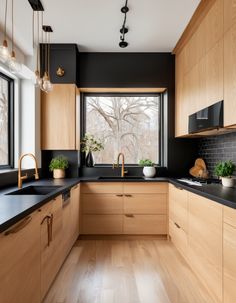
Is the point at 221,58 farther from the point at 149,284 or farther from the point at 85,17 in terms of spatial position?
the point at 149,284

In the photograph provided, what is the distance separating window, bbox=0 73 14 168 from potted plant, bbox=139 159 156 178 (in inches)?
74.3

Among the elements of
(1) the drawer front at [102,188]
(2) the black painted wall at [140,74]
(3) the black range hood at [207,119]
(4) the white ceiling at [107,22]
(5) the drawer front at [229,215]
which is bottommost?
(1) the drawer front at [102,188]

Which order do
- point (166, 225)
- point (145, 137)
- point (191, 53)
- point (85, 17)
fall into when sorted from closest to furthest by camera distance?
point (85, 17) < point (191, 53) < point (166, 225) < point (145, 137)


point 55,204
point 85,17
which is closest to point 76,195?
point 55,204

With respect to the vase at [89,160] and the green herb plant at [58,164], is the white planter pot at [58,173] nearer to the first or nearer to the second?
the green herb plant at [58,164]

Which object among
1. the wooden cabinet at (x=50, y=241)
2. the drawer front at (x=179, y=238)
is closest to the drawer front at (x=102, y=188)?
the drawer front at (x=179, y=238)

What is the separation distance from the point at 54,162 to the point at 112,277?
1.84m

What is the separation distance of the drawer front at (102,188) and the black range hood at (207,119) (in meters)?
1.22

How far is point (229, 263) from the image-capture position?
67.4 inches

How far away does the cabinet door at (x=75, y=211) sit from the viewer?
3.03 meters

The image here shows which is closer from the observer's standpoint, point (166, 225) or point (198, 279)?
point (198, 279)

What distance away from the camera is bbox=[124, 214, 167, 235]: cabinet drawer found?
137 inches

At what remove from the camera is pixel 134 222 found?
11.4 feet

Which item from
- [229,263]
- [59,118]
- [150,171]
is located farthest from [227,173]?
[59,118]
